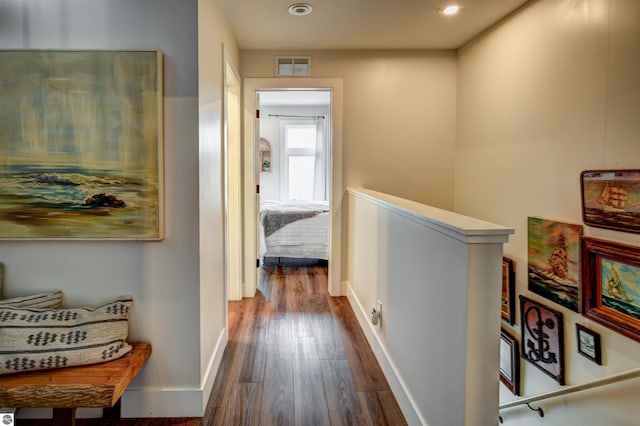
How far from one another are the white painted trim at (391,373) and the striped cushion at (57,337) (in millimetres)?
1299

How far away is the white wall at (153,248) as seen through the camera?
1.69 meters

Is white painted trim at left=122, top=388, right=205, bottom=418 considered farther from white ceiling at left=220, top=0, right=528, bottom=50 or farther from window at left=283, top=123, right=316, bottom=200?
window at left=283, top=123, right=316, bottom=200

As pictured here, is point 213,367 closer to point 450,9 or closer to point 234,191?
point 234,191

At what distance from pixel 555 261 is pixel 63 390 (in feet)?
8.44

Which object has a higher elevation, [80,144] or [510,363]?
[80,144]

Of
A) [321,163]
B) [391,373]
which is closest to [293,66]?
[391,373]

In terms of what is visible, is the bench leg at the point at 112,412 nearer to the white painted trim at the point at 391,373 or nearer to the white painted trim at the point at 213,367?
the white painted trim at the point at 213,367

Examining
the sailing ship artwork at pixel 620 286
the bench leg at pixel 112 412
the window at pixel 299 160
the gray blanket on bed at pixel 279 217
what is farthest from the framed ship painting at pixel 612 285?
the window at pixel 299 160

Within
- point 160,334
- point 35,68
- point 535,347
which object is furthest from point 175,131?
point 535,347

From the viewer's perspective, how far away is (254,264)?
3.58 m

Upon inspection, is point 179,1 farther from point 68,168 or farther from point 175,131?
point 68,168

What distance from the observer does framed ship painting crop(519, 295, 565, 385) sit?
2.21 m

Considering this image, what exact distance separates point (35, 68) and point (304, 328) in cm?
225

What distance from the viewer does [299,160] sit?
7.52 metres
